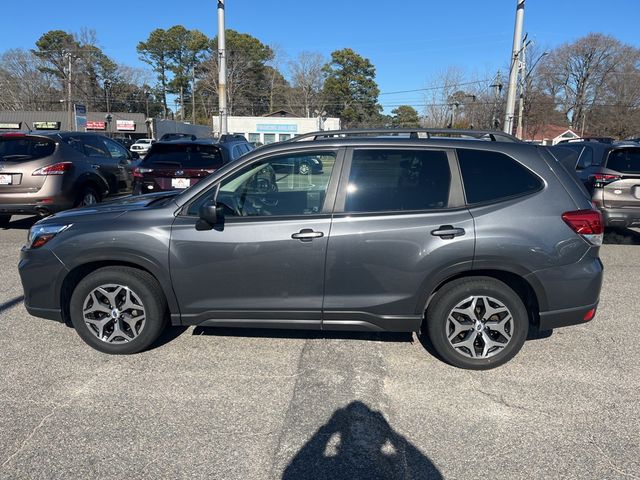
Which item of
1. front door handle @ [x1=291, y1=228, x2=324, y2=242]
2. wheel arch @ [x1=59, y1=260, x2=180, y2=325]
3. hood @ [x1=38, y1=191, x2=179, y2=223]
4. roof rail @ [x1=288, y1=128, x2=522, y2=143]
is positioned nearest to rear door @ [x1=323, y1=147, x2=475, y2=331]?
front door handle @ [x1=291, y1=228, x2=324, y2=242]

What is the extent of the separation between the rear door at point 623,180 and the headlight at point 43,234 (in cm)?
762

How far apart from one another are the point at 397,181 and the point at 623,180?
5.66 meters

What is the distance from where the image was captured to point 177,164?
7844 millimetres

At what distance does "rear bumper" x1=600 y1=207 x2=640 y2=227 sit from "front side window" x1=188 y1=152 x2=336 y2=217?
587 centimetres

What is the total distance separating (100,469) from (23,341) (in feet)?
6.94

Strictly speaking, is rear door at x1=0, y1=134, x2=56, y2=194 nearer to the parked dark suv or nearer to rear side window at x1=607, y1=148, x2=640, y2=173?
the parked dark suv

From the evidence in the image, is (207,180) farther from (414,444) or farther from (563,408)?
(563,408)

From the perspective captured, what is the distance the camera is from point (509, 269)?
11.5 ft

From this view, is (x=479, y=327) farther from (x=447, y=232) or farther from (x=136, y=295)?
(x=136, y=295)

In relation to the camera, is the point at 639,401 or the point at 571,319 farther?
the point at 571,319

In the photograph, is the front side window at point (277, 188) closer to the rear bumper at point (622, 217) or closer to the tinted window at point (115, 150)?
the rear bumper at point (622, 217)

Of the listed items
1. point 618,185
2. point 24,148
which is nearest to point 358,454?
point 618,185


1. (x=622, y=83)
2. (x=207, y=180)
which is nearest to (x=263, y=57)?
(x=622, y=83)

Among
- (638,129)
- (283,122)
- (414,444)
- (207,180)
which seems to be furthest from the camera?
(638,129)
